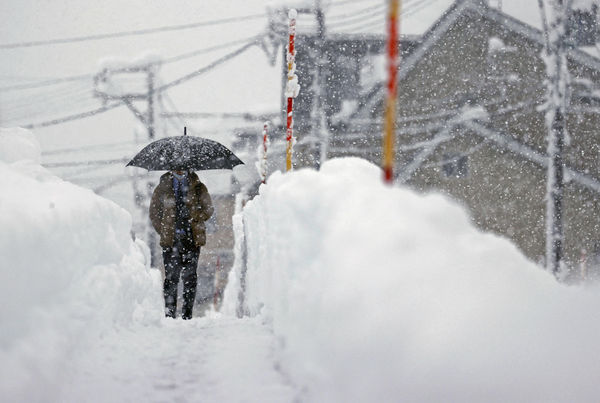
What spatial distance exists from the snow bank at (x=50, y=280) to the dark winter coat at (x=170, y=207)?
1.22 meters

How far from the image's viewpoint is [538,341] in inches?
87.7

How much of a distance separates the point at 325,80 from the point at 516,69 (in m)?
6.71

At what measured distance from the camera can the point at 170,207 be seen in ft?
21.9

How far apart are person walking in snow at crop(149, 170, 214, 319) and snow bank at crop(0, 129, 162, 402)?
4.02 ft

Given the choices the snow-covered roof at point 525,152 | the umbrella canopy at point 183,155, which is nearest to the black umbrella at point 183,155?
the umbrella canopy at point 183,155

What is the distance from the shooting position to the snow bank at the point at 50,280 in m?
2.63

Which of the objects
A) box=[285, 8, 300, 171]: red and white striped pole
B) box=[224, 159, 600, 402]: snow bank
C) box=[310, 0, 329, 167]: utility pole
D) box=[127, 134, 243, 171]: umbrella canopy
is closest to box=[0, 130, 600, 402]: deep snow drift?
box=[224, 159, 600, 402]: snow bank

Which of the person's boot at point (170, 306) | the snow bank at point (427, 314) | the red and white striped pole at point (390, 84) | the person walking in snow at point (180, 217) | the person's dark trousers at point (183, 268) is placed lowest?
the person's boot at point (170, 306)

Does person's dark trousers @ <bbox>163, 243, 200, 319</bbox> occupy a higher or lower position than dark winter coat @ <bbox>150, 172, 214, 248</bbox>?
lower

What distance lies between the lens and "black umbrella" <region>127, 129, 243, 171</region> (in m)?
7.13

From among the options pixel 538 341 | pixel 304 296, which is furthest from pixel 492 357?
pixel 304 296

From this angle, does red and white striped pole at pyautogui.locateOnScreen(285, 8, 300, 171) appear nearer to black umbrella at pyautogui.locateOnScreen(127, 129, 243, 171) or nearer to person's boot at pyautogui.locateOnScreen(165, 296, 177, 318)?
black umbrella at pyautogui.locateOnScreen(127, 129, 243, 171)

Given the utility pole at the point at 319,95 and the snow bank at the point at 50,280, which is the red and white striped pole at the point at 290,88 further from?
the utility pole at the point at 319,95

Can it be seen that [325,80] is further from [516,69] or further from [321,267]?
[321,267]
